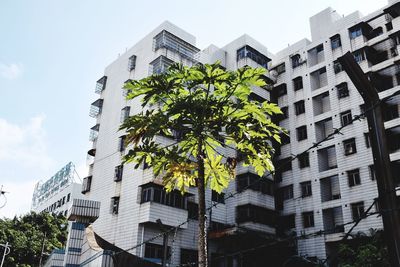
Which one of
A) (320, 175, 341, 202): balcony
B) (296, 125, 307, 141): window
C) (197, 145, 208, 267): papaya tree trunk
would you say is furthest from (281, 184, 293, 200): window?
(197, 145, 208, 267): papaya tree trunk

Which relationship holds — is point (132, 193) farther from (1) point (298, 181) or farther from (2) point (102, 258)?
(1) point (298, 181)

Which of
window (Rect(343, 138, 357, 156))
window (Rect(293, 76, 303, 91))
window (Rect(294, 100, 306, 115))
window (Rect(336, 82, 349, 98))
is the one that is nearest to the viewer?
window (Rect(343, 138, 357, 156))

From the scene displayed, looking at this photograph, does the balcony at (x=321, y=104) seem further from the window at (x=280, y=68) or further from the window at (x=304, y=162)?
the window at (x=280, y=68)

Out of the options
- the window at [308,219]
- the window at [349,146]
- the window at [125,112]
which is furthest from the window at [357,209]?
the window at [125,112]

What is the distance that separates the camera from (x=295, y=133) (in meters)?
34.4

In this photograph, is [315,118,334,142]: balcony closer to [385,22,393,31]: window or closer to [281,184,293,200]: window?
[281,184,293,200]: window

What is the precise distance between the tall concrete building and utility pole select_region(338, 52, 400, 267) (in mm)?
21999

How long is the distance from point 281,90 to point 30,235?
29539 mm

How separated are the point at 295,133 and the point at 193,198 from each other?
11319 millimetres

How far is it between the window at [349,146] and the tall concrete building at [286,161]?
3.1 inches

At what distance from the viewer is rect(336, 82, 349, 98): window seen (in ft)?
104

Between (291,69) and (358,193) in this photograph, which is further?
(291,69)

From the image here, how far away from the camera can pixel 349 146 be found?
30.1 m

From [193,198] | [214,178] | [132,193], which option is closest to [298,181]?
[193,198]
